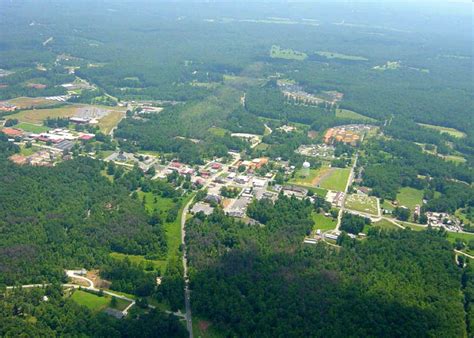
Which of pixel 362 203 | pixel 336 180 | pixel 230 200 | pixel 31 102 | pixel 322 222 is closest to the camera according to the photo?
pixel 322 222

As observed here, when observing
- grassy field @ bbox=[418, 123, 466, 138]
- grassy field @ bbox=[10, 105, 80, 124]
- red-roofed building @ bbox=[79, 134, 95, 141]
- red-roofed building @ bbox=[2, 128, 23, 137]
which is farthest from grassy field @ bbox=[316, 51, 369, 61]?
red-roofed building @ bbox=[2, 128, 23, 137]

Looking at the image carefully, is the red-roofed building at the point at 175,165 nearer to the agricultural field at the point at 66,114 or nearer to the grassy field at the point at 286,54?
the agricultural field at the point at 66,114

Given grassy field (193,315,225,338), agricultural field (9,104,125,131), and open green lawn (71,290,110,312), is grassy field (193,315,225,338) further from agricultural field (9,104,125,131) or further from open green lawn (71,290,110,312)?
Result: agricultural field (9,104,125,131)

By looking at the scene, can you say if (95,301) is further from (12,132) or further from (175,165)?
(12,132)

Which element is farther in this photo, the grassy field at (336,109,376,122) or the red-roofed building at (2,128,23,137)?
the grassy field at (336,109,376,122)

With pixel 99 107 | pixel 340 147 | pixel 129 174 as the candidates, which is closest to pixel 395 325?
pixel 129 174

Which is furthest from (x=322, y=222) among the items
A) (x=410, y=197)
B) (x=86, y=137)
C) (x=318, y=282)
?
(x=86, y=137)
